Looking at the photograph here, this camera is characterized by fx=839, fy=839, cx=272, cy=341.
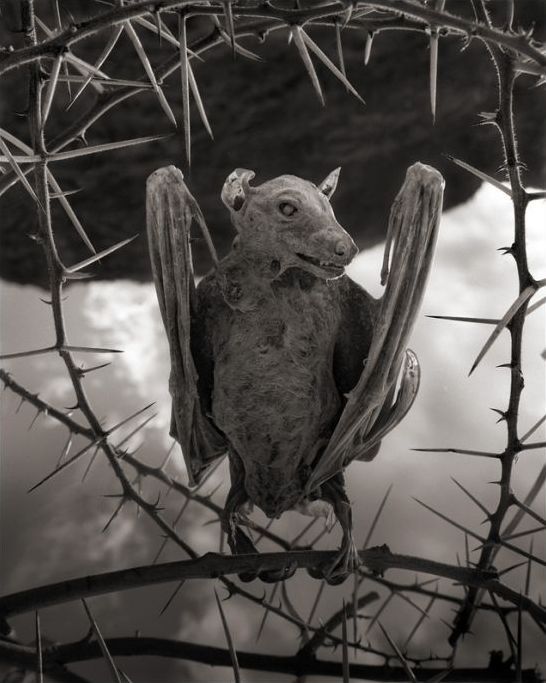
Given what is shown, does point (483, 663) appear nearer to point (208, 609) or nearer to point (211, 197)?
point (208, 609)

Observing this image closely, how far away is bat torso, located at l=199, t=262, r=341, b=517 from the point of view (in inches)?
44.0

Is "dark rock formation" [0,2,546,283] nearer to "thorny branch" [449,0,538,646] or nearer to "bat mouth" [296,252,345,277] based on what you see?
"thorny branch" [449,0,538,646]

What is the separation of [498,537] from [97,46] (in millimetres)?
1426

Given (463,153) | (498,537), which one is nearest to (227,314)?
(498,537)

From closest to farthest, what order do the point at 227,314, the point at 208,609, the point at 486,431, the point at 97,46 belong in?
1. the point at 227,314
2. the point at 208,609
3. the point at 486,431
4. the point at 97,46

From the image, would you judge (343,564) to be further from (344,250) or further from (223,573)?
(344,250)

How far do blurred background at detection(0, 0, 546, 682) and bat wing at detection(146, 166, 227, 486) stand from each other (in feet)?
1.87

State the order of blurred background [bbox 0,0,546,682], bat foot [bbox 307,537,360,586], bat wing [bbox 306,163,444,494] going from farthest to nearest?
blurred background [bbox 0,0,546,682]
bat foot [bbox 307,537,360,586]
bat wing [bbox 306,163,444,494]

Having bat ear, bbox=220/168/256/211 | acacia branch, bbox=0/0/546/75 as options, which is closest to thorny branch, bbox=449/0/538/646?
acacia branch, bbox=0/0/546/75

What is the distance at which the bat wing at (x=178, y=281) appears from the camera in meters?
1.10

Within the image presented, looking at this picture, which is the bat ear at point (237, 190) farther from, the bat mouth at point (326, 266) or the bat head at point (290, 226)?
the bat mouth at point (326, 266)

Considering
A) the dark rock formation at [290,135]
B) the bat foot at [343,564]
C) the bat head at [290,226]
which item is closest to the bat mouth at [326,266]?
the bat head at [290,226]

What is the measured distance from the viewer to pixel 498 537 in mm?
1304

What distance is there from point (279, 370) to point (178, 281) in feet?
0.59
